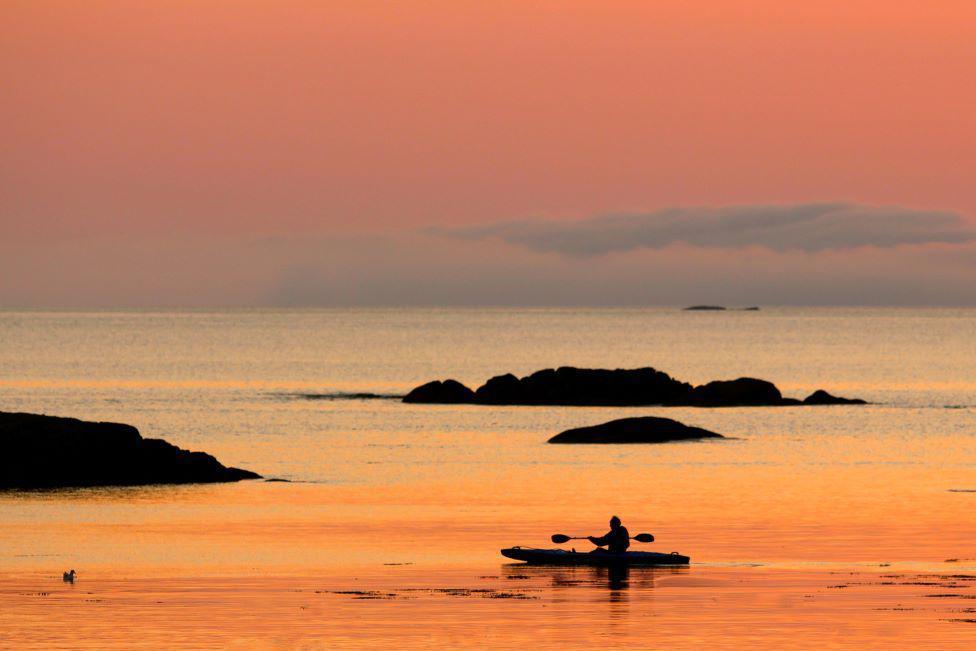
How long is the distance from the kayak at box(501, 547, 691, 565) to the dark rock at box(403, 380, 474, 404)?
6973cm

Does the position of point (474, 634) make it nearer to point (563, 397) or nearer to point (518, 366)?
point (563, 397)

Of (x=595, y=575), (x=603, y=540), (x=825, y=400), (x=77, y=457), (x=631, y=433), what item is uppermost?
(x=825, y=400)

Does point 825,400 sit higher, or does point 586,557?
point 825,400

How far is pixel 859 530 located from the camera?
162 ft

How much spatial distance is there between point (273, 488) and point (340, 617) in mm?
26854

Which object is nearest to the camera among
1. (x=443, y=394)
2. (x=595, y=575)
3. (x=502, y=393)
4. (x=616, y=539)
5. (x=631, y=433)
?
(x=595, y=575)

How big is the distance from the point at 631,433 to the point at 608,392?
3284 centimetres

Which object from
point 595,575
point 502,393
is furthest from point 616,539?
point 502,393

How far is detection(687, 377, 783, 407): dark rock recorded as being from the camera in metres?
111

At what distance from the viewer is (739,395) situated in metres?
112

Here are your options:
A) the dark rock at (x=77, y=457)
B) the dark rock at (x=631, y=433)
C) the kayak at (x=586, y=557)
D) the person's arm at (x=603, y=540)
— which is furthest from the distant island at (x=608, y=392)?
the kayak at (x=586, y=557)

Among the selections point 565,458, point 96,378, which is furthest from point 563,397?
point 96,378

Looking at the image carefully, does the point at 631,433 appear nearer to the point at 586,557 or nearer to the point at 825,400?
the point at 825,400

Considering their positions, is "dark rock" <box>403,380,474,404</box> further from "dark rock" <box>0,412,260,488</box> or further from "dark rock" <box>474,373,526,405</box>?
"dark rock" <box>0,412,260,488</box>
